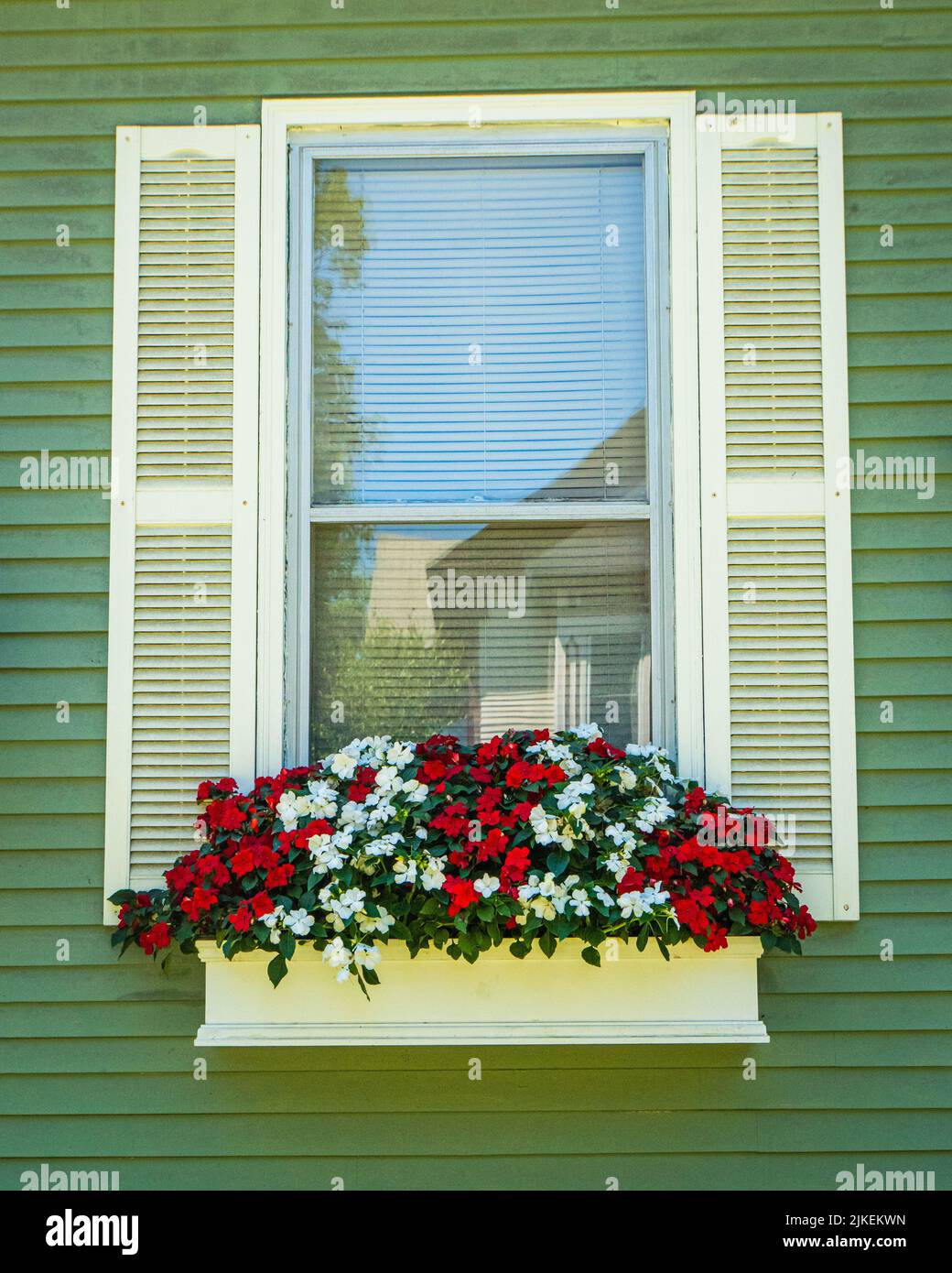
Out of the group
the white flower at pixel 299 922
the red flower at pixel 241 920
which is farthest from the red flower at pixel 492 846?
the red flower at pixel 241 920

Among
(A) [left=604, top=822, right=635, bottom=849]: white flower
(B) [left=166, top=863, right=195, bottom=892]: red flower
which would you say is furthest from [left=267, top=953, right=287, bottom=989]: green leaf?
(A) [left=604, top=822, right=635, bottom=849]: white flower

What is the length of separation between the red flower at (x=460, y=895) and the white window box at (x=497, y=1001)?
19 centimetres

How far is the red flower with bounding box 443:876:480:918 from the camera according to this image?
2.22 meters

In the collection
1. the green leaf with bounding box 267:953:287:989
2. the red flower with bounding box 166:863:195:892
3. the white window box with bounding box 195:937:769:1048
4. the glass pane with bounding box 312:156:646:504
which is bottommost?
the white window box with bounding box 195:937:769:1048

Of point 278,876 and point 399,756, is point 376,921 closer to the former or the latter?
point 278,876

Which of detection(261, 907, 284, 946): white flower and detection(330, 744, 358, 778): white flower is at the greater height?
detection(330, 744, 358, 778): white flower

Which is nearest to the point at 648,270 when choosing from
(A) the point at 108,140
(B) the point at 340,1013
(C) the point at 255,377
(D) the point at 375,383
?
(D) the point at 375,383

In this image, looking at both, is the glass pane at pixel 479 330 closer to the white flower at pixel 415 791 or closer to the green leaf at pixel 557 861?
the white flower at pixel 415 791

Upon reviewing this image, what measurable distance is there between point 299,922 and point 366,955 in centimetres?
14

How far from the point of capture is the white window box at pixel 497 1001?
2355 millimetres

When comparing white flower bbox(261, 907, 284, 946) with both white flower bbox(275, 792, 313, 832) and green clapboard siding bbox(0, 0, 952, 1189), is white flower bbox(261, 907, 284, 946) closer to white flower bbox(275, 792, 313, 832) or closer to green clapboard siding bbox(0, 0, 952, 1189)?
white flower bbox(275, 792, 313, 832)

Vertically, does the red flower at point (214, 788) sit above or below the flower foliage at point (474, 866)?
above

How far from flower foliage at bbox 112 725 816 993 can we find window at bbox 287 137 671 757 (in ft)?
0.79

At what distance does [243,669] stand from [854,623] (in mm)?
1286
